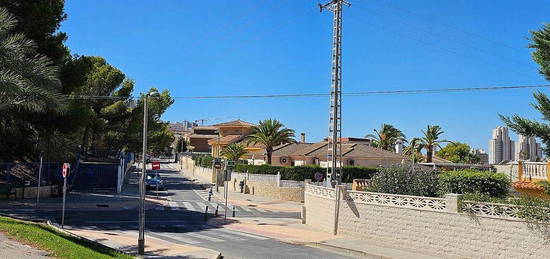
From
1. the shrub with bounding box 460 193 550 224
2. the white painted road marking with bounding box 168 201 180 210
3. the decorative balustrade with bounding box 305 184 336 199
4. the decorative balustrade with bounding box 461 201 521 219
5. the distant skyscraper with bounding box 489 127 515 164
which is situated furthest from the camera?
the distant skyscraper with bounding box 489 127 515 164

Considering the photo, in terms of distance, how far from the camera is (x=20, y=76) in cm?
1695

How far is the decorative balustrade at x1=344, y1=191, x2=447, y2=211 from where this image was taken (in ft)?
60.4

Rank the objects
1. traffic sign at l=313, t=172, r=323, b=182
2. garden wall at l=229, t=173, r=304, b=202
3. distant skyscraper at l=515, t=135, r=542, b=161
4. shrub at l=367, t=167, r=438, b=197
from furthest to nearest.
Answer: garden wall at l=229, t=173, r=304, b=202 < traffic sign at l=313, t=172, r=323, b=182 < shrub at l=367, t=167, r=438, b=197 < distant skyscraper at l=515, t=135, r=542, b=161

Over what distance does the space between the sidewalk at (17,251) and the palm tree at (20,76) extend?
605 centimetres

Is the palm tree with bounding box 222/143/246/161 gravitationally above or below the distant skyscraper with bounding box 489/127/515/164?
below

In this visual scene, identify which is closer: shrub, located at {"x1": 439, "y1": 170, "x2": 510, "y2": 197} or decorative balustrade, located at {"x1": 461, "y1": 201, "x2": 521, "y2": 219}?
decorative balustrade, located at {"x1": 461, "y1": 201, "x2": 521, "y2": 219}

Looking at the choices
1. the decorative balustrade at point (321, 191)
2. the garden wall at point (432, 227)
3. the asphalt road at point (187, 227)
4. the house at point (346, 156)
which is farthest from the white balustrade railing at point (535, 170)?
the house at point (346, 156)

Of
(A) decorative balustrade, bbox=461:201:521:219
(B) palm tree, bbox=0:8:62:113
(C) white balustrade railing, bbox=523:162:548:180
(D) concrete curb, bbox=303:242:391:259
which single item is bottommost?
(D) concrete curb, bbox=303:242:391:259

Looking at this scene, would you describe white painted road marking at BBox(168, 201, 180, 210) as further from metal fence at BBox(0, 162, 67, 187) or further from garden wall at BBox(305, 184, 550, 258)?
garden wall at BBox(305, 184, 550, 258)

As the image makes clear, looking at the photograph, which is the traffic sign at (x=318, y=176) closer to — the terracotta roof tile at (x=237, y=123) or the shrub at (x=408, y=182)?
the shrub at (x=408, y=182)

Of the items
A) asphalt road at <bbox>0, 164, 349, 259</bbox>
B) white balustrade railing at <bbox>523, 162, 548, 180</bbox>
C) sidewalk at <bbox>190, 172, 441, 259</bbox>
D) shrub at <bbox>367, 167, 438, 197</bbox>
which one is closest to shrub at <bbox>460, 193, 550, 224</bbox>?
sidewalk at <bbox>190, 172, 441, 259</bbox>

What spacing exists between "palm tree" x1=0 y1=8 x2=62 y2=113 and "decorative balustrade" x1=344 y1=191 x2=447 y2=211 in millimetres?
13294

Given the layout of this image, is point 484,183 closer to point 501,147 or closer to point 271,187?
point 271,187

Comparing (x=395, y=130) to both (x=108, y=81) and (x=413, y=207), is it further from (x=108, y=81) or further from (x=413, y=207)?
(x=413, y=207)
